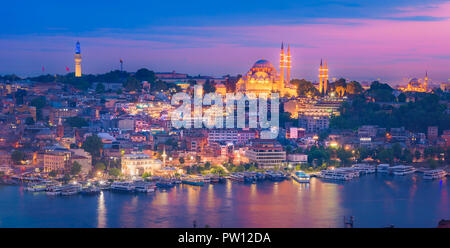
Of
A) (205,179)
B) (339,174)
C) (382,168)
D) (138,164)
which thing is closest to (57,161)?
(138,164)

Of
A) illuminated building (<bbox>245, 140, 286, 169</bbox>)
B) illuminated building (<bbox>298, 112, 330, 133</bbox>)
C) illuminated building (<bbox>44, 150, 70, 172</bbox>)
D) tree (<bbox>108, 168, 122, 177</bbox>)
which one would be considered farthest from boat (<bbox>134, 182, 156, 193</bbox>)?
illuminated building (<bbox>298, 112, 330, 133</bbox>)

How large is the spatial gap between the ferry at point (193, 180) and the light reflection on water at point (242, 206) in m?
0.13

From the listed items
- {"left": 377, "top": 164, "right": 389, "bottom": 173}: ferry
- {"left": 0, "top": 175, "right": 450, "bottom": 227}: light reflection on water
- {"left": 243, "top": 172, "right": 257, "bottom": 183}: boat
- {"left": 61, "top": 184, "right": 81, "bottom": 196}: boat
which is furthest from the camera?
{"left": 377, "top": 164, "right": 389, "bottom": 173}: ferry

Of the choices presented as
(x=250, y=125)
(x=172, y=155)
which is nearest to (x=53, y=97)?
(x=250, y=125)

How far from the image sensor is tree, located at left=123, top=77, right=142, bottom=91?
15961 mm

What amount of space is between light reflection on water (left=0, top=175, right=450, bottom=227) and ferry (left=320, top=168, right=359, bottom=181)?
0.40 metres

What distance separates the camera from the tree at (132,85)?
1596 cm

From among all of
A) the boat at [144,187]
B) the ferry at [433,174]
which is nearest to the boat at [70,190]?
the boat at [144,187]

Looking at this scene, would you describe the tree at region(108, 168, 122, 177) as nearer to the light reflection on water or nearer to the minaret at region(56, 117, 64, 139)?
the light reflection on water

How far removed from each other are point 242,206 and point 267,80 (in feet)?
32.4

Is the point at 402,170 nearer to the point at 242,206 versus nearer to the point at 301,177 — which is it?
the point at 301,177

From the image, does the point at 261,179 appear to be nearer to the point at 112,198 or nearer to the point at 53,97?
the point at 112,198
